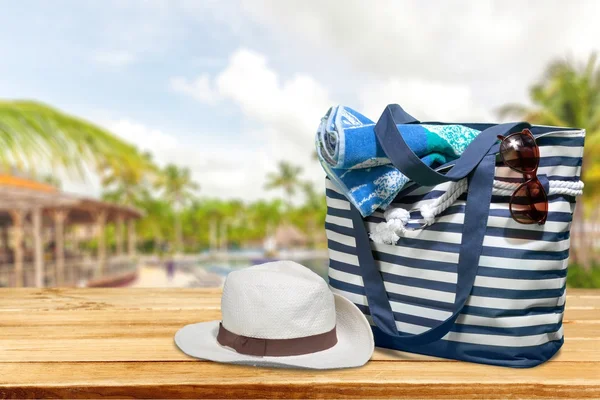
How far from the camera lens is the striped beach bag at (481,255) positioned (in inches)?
35.9

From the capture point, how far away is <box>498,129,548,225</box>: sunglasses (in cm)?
90

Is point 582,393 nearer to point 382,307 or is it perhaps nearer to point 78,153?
point 382,307

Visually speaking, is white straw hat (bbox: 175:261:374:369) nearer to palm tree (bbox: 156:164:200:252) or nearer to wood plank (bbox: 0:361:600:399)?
wood plank (bbox: 0:361:600:399)

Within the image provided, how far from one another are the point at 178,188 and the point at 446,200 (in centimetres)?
3900

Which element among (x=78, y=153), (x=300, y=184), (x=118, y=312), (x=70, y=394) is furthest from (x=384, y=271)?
(x=300, y=184)

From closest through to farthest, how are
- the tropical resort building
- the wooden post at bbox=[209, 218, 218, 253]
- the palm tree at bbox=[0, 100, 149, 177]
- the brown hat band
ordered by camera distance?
the brown hat band
the palm tree at bbox=[0, 100, 149, 177]
the tropical resort building
the wooden post at bbox=[209, 218, 218, 253]

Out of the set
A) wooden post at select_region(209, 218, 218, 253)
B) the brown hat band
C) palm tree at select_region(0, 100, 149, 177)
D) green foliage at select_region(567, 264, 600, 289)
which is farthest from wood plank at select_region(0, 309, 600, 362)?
wooden post at select_region(209, 218, 218, 253)

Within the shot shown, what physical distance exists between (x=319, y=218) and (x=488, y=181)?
37.6 metres

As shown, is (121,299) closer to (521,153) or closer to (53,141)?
(521,153)

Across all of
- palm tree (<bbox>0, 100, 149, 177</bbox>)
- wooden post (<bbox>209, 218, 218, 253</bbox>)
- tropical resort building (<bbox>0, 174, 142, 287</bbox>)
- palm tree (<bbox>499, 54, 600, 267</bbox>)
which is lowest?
wooden post (<bbox>209, 218, 218, 253</bbox>)

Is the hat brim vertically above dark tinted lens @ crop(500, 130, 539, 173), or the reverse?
dark tinted lens @ crop(500, 130, 539, 173)

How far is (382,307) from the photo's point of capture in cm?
103

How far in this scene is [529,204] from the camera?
0.90 m

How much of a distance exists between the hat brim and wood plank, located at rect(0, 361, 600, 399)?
27 millimetres
